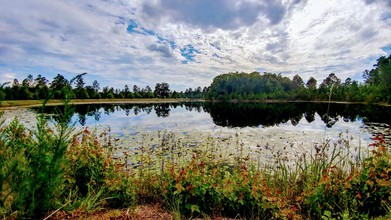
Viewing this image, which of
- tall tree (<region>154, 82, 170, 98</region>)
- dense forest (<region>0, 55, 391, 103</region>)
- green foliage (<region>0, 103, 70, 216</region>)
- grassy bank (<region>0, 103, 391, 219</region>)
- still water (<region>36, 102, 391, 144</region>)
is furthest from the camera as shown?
tall tree (<region>154, 82, 170, 98</region>)

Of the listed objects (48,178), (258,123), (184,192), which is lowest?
(258,123)

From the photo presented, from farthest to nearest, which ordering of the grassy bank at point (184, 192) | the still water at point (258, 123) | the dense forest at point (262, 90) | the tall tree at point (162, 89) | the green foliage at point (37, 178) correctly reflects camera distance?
the tall tree at point (162, 89) → the dense forest at point (262, 90) → the still water at point (258, 123) → the grassy bank at point (184, 192) → the green foliage at point (37, 178)

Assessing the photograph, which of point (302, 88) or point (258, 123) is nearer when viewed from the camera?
point (258, 123)

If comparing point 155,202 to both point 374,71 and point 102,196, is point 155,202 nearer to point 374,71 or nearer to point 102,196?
point 102,196

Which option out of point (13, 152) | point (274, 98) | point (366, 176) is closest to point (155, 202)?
point (13, 152)

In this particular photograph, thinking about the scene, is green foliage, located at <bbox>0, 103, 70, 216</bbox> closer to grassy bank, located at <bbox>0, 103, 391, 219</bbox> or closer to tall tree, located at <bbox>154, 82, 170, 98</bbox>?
grassy bank, located at <bbox>0, 103, 391, 219</bbox>

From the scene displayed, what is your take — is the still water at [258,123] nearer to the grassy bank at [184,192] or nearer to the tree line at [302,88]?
the grassy bank at [184,192]

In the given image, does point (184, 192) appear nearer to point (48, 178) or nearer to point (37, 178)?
point (48, 178)

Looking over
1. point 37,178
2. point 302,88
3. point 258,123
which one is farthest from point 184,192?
point 302,88

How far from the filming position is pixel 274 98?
296 feet

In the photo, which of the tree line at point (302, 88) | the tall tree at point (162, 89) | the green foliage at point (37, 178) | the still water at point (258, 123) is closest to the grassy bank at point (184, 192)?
the green foliage at point (37, 178)

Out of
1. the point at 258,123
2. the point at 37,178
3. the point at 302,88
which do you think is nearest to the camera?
the point at 37,178

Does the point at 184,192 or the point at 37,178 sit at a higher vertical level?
the point at 37,178

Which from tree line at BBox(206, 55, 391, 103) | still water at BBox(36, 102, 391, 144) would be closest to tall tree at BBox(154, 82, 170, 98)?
tree line at BBox(206, 55, 391, 103)
